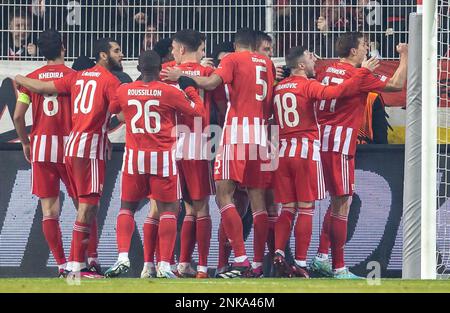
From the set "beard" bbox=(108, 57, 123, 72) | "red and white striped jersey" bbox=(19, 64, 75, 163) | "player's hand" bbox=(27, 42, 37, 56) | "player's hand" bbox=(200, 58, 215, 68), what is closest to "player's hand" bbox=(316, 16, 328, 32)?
"player's hand" bbox=(200, 58, 215, 68)

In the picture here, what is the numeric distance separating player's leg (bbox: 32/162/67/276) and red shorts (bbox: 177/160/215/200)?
1.19 metres

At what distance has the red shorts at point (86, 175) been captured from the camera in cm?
1238

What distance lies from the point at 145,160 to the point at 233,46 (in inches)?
73.2

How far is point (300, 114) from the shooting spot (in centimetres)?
1241

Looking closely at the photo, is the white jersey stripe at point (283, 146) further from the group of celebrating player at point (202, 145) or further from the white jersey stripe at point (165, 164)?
the white jersey stripe at point (165, 164)

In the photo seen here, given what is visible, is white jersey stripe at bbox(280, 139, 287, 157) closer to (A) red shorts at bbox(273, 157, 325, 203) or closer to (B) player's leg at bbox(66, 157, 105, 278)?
(A) red shorts at bbox(273, 157, 325, 203)

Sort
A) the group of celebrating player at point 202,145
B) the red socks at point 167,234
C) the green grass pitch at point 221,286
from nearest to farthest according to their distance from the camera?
the green grass pitch at point 221,286 < the red socks at point 167,234 < the group of celebrating player at point 202,145

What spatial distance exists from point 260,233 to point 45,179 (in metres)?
2.05

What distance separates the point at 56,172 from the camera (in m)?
12.7

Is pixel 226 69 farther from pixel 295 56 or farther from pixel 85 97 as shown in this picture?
pixel 85 97

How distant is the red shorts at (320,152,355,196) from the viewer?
41.6ft

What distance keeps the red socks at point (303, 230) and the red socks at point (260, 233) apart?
0.94ft

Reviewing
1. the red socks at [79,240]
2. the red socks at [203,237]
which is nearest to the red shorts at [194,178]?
Answer: the red socks at [203,237]
